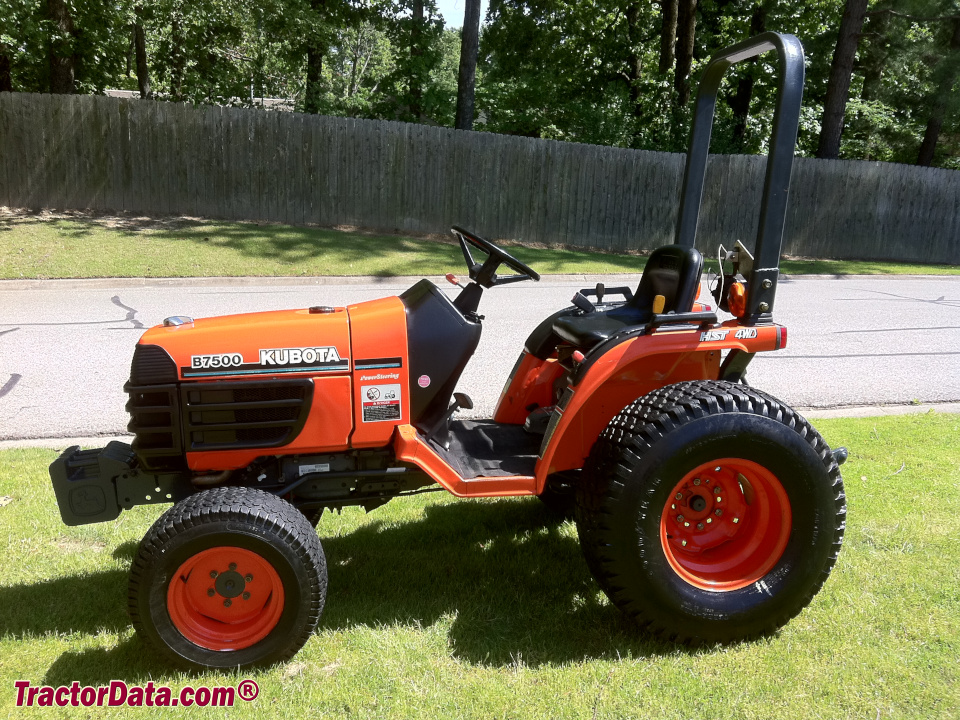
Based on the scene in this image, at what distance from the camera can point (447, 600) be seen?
3.13m

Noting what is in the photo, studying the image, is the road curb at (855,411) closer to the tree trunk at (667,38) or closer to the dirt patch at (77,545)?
the dirt patch at (77,545)

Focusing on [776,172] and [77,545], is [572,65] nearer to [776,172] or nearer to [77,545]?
[776,172]

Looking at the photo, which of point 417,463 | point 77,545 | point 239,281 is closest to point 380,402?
point 417,463

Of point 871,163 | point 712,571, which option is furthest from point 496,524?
point 871,163

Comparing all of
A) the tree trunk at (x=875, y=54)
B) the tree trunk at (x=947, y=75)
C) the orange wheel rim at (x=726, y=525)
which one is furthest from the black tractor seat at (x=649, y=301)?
the tree trunk at (x=947, y=75)

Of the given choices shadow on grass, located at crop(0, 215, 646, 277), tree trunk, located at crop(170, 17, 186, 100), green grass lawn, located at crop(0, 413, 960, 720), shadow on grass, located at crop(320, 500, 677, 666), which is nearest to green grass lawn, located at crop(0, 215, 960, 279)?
shadow on grass, located at crop(0, 215, 646, 277)

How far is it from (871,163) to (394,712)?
800 inches

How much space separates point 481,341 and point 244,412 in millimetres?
4983

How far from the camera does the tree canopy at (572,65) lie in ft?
58.6

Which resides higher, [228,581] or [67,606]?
[228,581]

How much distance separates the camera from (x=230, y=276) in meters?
11.7

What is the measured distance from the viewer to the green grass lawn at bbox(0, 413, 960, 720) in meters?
2.50

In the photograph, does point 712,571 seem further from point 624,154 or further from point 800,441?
point 624,154

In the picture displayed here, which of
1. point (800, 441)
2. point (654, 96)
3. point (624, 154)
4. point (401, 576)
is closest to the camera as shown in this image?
point (800, 441)
